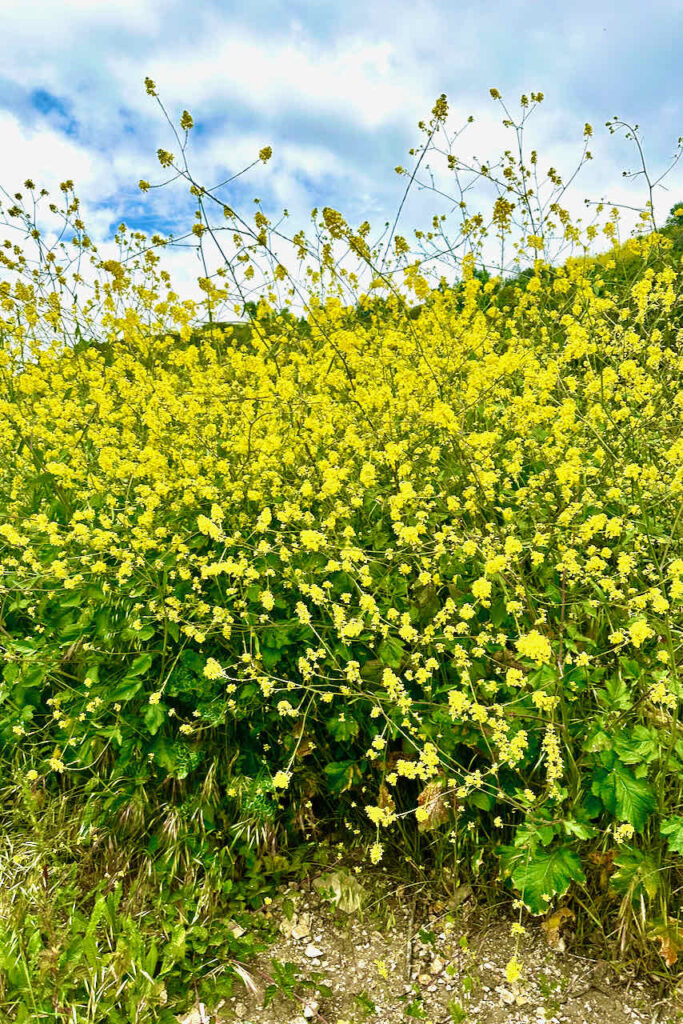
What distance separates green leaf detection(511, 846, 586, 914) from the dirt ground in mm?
399

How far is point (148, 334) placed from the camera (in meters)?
6.83

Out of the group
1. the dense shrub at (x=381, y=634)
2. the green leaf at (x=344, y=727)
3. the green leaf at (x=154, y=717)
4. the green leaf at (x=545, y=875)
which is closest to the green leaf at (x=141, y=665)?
the dense shrub at (x=381, y=634)

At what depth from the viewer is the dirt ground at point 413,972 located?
221 centimetres

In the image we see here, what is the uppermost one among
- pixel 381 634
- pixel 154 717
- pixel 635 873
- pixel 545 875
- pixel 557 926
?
pixel 381 634

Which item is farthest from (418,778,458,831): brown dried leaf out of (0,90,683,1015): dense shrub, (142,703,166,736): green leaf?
(142,703,166,736): green leaf

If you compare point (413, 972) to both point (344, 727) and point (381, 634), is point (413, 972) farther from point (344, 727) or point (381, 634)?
point (381, 634)

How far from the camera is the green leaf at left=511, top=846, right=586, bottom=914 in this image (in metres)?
1.92

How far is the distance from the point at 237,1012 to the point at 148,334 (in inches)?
231

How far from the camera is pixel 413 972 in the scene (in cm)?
239

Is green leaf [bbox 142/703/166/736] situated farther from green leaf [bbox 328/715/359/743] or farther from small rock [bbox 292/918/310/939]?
small rock [bbox 292/918/310/939]

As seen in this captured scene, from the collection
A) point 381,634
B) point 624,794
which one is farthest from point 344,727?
point 624,794

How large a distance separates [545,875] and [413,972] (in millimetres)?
791

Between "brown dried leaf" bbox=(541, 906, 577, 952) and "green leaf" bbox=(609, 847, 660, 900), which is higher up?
"green leaf" bbox=(609, 847, 660, 900)

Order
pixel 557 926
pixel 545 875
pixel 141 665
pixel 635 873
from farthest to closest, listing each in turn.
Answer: pixel 141 665 < pixel 557 926 < pixel 635 873 < pixel 545 875
